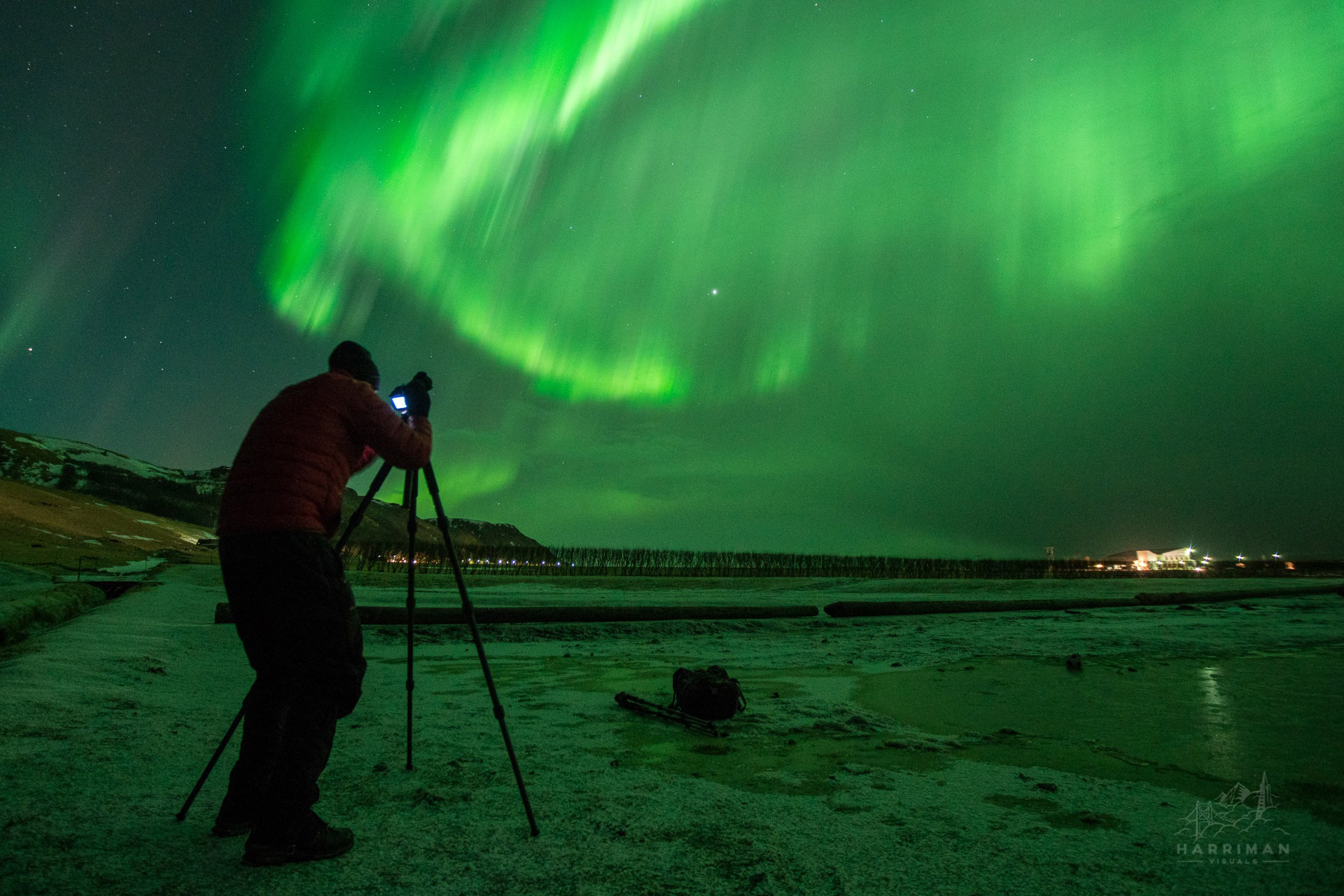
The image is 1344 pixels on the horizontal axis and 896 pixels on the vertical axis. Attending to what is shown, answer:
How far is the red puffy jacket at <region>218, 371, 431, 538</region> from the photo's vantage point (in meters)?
2.71

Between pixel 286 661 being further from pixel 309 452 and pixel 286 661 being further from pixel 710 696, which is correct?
pixel 710 696

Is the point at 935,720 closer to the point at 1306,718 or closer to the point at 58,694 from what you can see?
the point at 1306,718

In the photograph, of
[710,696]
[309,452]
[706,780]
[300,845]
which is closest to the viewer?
[300,845]

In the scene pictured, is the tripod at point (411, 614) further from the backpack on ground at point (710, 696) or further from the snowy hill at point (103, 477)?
the snowy hill at point (103, 477)

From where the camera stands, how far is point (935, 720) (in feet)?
17.2

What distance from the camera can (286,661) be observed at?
266 centimetres

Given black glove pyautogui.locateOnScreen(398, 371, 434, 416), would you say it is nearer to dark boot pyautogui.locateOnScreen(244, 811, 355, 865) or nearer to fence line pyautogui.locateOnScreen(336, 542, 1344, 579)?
dark boot pyautogui.locateOnScreen(244, 811, 355, 865)

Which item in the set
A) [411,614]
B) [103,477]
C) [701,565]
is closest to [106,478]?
[103,477]

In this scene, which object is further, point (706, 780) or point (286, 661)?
point (706, 780)

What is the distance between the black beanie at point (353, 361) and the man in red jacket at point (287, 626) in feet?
1.29

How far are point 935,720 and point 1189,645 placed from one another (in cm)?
741

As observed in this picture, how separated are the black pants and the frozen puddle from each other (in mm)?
4009

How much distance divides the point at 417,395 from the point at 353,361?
0.37 m

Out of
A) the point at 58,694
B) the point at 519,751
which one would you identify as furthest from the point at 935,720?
the point at 58,694
